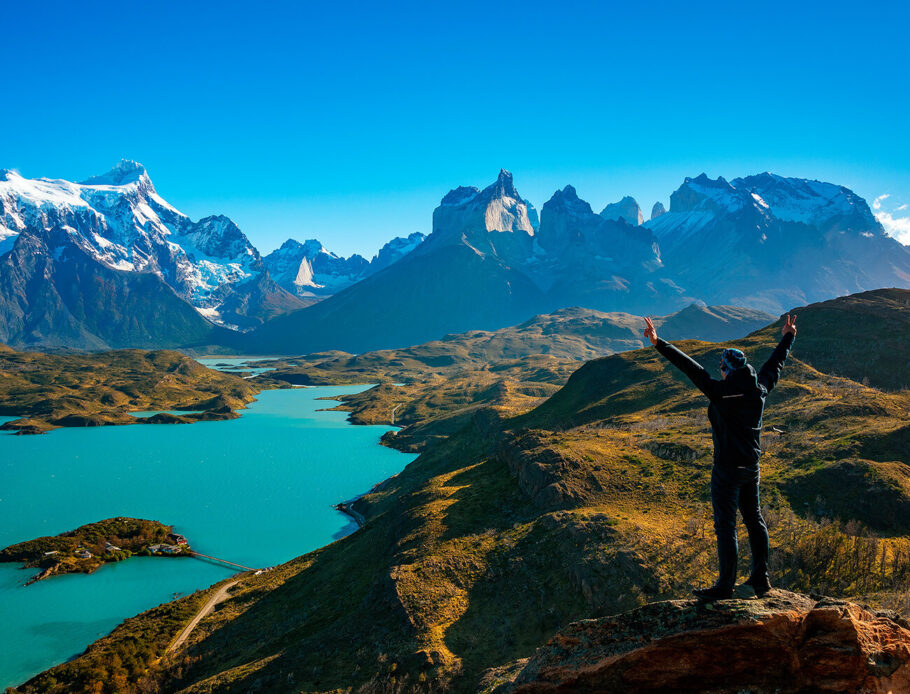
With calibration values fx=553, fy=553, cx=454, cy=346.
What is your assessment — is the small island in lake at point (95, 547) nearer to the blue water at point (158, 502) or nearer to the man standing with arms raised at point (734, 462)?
the blue water at point (158, 502)

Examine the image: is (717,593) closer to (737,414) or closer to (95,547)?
(737,414)

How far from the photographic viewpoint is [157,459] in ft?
513

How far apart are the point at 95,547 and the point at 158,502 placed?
100 ft

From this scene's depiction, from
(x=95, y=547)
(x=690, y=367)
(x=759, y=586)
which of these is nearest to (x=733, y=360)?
(x=690, y=367)

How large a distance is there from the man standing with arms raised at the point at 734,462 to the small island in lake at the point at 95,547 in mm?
91657

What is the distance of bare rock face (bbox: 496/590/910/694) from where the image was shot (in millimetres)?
10148

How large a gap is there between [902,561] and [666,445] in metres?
21.2

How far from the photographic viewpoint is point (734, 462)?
36.3 feet

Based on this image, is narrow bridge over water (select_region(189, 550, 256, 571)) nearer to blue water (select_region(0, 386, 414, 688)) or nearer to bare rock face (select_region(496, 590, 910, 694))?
blue water (select_region(0, 386, 414, 688))

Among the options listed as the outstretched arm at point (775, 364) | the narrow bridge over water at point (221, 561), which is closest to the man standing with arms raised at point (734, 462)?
the outstretched arm at point (775, 364)

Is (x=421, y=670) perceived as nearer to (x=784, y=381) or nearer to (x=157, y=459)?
(x=784, y=381)

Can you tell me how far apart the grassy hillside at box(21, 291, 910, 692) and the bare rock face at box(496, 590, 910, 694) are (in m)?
13.6

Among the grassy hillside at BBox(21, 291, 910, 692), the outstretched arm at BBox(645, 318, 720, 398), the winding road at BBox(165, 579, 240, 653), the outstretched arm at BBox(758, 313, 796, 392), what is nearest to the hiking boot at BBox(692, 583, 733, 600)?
the outstretched arm at BBox(645, 318, 720, 398)

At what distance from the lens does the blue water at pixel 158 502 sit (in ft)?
217
